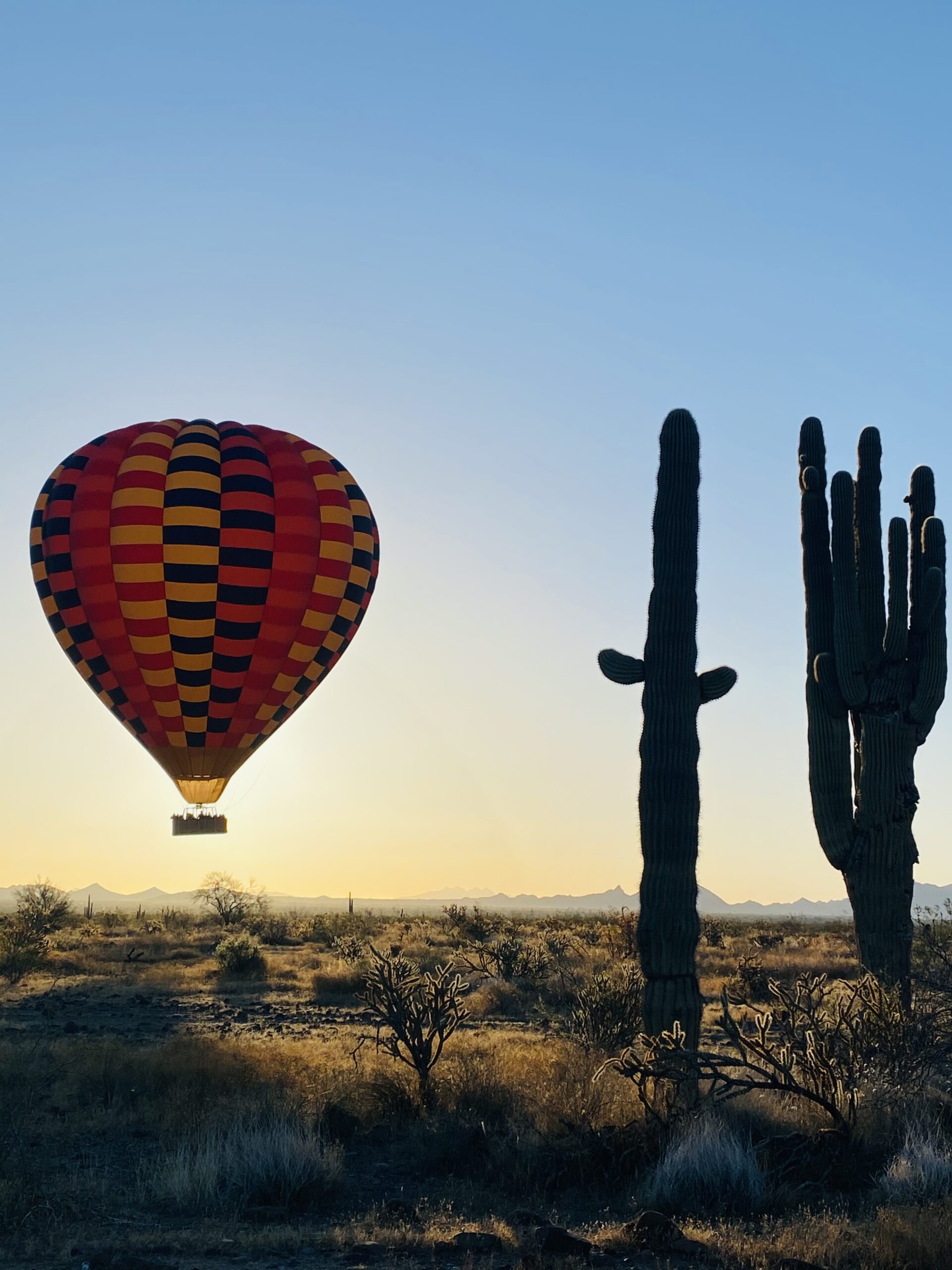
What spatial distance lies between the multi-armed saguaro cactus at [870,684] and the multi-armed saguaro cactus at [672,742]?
14.0ft

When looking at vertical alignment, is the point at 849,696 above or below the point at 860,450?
below

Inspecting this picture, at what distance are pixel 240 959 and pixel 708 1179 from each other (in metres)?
19.1

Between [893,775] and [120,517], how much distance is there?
1408 centimetres

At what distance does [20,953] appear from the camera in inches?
1078

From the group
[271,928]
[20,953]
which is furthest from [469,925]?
[20,953]

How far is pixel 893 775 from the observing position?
57.6 feet

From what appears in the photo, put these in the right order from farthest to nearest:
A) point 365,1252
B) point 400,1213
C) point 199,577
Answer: point 199,577 < point 400,1213 < point 365,1252

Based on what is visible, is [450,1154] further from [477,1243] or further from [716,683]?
[716,683]

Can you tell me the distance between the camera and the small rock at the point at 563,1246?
8.04 metres

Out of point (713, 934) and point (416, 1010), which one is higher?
point (416, 1010)

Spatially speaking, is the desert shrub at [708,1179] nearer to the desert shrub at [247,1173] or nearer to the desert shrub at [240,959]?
the desert shrub at [247,1173]

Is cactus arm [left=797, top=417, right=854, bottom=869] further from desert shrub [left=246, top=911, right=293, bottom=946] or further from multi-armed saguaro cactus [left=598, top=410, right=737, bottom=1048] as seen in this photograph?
desert shrub [left=246, top=911, right=293, bottom=946]

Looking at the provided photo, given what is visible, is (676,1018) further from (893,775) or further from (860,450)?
(860,450)

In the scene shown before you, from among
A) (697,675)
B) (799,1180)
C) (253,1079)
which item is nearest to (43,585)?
(253,1079)
